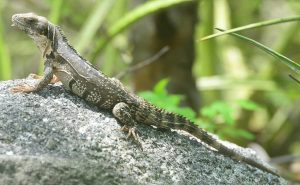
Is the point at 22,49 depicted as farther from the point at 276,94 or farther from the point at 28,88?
the point at 28,88

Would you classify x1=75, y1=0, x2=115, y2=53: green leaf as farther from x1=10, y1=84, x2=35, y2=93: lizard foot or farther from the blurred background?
x1=10, y1=84, x2=35, y2=93: lizard foot

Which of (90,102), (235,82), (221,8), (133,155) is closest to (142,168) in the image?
(133,155)

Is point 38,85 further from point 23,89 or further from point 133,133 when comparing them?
point 133,133

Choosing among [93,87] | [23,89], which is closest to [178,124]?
A: [93,87]

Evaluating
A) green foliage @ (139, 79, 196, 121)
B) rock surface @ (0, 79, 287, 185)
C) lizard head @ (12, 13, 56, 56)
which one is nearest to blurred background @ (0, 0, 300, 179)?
green foliage @ (139, 79, 196, 121)

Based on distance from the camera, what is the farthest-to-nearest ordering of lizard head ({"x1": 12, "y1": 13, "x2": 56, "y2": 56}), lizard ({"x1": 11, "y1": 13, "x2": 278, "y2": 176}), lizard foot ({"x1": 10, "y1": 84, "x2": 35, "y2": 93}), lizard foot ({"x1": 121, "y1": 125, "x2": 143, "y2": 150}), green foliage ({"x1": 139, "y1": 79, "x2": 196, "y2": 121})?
1. green foliage ({"x1": 139, "y1": 79, "x2": 196, "y2": 121})
2. lizard head ({"x1": 12, "y1": 13, "x2": 56, "y2": 56})
3. lizard ({"x1": 11, "y1": 13, "x2": 278, "y2": 176})
4. lizard foot ({"x1": 10, "y1": 84, "x2": 35, "y2": 93})
5. lizard foot ({"x1": 121, "y1": 125, "x2": 143, "y2": 150})

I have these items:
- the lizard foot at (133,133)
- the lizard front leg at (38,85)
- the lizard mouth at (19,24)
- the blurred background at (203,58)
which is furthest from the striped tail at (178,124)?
the blurred background at (203,58)

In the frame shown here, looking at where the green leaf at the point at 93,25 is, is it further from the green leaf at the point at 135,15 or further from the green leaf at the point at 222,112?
the green leaf at the point at 222,112
